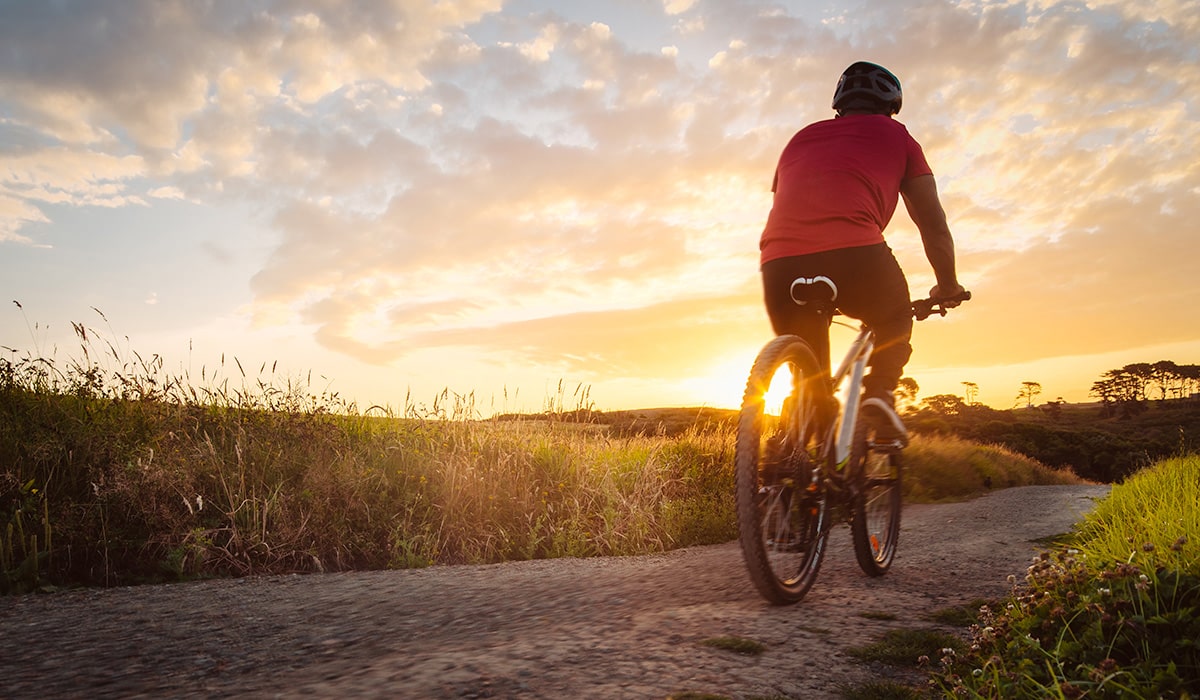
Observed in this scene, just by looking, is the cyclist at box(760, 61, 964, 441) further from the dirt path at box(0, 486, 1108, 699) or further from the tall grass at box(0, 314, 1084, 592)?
the tall grass at box(0, 314, 1084, 592)

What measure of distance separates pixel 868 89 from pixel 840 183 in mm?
732

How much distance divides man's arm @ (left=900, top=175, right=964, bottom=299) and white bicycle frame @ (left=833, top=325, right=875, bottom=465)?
1.46 feet

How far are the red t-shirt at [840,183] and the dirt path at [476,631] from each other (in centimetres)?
165

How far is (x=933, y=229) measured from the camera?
3.59m

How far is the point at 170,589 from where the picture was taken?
381 cm

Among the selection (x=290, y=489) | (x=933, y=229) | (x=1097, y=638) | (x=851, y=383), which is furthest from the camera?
(x=290, y=489)

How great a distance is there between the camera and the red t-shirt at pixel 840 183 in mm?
3271

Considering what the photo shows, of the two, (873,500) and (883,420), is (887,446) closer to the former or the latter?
(883,420)

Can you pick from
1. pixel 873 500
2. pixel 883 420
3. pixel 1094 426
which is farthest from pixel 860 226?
pixel 1094 426

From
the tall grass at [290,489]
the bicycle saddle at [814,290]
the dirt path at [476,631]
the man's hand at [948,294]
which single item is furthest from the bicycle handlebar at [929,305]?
the tall grass at [290,489]

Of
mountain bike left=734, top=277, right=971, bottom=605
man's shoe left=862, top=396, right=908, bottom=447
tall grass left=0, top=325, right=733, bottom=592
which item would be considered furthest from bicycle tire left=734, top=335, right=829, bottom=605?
tall grass left=0, top=325, right=733, bottom=592

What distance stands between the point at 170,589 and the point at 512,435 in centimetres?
389

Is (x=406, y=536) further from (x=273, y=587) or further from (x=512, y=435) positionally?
(x=512, y=435)

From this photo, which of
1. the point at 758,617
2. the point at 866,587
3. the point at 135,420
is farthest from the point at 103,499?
the point at 866,587
